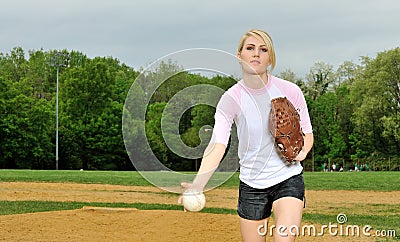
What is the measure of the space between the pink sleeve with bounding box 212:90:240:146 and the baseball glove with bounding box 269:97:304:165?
25cm

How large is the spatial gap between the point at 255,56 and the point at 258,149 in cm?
63

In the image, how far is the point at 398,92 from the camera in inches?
2381

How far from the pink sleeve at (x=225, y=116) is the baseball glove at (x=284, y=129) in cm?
25

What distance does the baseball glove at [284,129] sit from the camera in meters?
4.21

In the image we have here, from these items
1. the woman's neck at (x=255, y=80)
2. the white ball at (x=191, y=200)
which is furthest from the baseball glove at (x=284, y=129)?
the white ball at (x=191, y=200)

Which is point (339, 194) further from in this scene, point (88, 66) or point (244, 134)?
point (88, 66)

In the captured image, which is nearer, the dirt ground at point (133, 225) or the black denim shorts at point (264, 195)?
the black denim shorts at point (264, 195)

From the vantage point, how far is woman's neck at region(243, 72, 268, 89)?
4.32 meters

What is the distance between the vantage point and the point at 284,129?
4.23 m

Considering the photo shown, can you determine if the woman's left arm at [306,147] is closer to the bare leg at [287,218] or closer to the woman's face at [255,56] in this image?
the bare leg at [287,218]

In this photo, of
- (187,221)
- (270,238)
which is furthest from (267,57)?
(187,221)

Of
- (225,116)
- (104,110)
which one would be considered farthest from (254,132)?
(104,110)

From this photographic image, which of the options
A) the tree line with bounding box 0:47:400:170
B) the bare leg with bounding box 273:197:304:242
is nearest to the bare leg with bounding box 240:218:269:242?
the bare leg with bounding box 273:197:304:242

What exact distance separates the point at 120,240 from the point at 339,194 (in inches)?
458
